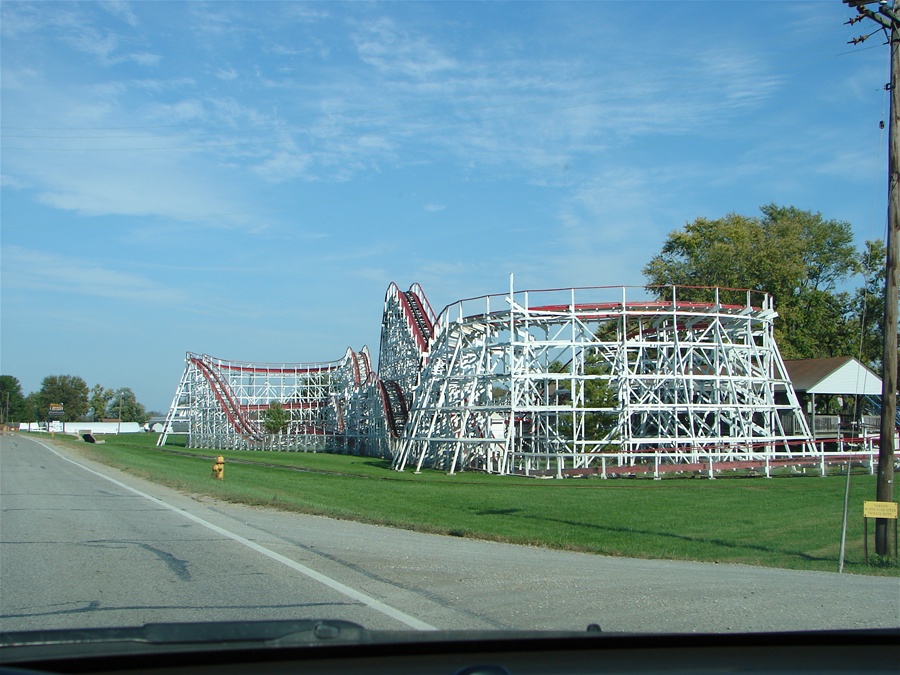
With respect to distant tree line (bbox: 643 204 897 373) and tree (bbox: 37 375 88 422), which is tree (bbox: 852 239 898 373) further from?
tree (bbox: 37 375 88 422)

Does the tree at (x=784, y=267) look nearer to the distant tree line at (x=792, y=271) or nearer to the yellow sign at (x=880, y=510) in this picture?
the distant tree line at (x=792, y=271)

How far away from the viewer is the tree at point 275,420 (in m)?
73.4

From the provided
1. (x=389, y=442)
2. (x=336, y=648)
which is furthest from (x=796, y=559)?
(x=389, y=442)

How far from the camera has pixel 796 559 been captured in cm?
1264

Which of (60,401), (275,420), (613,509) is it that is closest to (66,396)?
(60,401)

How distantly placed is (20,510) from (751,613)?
15344mm

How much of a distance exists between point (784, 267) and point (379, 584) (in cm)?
5640

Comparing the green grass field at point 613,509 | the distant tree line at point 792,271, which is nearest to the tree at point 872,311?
the distant tree line at point 792,271

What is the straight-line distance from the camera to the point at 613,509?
66.0 feet

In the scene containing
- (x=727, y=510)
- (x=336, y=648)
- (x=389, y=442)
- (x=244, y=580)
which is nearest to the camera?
(x=336, y=648)

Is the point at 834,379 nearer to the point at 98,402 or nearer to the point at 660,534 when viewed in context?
the point at 660,534

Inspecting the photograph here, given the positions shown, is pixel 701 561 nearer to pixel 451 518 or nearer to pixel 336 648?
pixel 451 518

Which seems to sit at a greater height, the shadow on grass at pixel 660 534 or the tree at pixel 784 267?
the tree at pixel 784 267

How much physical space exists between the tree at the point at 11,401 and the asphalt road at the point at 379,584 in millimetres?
177789
